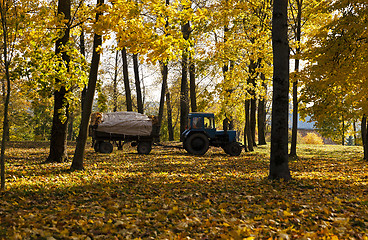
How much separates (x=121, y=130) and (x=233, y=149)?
587cm

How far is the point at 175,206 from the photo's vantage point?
5.46 m

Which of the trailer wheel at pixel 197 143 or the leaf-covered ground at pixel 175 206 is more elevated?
the trailer wheel at pixel 197 143

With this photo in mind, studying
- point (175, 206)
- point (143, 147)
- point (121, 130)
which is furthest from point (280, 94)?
point (121, 130)

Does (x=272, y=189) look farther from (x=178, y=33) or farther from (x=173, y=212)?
(x=178, y=33)

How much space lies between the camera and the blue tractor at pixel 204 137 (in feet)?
54.2

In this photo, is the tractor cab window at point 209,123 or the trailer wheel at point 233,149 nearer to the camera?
the trailer wheel at point 233,149

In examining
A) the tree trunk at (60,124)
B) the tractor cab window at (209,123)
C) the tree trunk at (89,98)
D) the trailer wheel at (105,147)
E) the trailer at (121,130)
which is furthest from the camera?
the tractor cab window at (209,123)

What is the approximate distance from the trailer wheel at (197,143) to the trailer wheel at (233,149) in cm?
120

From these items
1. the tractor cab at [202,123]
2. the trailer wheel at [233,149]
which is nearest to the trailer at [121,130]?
the tractor cab at [202,123]

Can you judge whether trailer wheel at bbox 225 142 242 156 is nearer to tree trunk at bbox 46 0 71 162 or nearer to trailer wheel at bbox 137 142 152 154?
trailer wheel at bbox 137 142 152 154

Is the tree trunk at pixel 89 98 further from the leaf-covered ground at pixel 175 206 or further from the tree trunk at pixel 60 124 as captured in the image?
the tree trunk at pixel 60 124

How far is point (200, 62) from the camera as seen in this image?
17219 mm

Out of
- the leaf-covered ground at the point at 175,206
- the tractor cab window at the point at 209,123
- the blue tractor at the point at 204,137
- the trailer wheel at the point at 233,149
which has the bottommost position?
the leaf-covered ground at the point at 175,206

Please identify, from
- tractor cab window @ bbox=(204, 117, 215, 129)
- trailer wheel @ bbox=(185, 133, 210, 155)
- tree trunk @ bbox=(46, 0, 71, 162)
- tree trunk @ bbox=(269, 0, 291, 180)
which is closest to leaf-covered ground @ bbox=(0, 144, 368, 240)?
tree trunk @ bbox=(269, 0, 291, 180)
